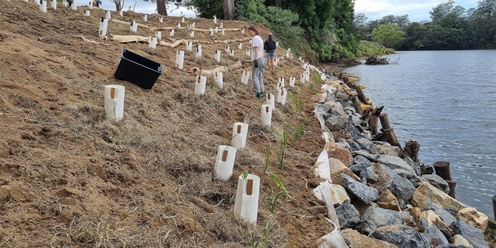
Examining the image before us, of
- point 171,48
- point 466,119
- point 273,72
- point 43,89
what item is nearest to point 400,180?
point 43,89

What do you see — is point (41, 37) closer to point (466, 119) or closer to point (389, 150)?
point (389, 150)

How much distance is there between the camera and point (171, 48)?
9.32 metres

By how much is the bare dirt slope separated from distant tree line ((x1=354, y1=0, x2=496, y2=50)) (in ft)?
241

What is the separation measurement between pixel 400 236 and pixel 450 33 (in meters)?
88.0

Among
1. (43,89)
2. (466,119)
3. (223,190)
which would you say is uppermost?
(43,89)

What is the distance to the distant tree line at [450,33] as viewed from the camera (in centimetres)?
7725

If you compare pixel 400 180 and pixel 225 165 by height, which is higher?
pixel 225 165

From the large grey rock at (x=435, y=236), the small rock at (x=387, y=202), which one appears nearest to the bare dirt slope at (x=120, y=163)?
the small rock at (x=387, y=202)

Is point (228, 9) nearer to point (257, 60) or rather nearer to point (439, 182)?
point (257, 60)

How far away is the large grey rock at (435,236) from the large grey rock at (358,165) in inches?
51.7

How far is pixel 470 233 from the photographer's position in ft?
15.9

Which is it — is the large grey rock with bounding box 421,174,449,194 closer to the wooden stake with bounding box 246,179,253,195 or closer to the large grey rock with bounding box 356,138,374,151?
the large grey rock with bounding box 356,138,374,151

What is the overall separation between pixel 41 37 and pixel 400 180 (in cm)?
584

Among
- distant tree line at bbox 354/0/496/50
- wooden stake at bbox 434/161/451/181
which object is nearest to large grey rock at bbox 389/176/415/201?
wooden stake at bbox 434/161/451/181
